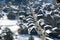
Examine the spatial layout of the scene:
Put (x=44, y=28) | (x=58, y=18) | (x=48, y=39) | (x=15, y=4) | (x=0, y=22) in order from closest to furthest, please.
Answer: (x=48, y=39), (x=44, y=28), (x=58, y=18), (x=0, y=22), (x=15, y=4)

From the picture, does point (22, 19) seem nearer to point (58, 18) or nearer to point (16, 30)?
point (16, 30)

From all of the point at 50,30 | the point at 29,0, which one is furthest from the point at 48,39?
the point at 29,0

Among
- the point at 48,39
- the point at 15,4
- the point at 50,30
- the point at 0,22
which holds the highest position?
the point at 15,4

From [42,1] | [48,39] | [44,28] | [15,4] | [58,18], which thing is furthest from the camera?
[42,1]

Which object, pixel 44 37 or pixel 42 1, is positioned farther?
pixel 42 1

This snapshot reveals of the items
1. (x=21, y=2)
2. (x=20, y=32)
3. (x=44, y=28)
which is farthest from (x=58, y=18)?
(x=21, y=2)

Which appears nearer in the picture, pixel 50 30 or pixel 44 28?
pixel 50 30

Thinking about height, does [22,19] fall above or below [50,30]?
above

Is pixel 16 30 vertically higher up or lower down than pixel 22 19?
lower down

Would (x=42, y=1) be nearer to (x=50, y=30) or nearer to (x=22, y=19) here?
(x=22, y=19)
